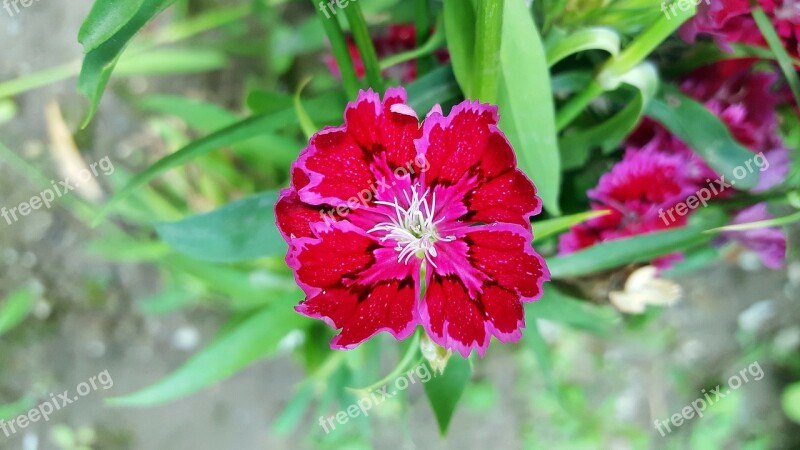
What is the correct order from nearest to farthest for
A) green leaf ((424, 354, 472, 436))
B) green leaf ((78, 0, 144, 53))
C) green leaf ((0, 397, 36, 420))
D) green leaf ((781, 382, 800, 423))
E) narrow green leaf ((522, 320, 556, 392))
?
green leaf ((78, 0, 144, 53)), green leaf ((424, 354, 472, 436)), narrow green leaf ((522, 320, 556, 392)), green leaf ((0, 397, 36, 420)), green leaf ((781, 382, 800, 423))

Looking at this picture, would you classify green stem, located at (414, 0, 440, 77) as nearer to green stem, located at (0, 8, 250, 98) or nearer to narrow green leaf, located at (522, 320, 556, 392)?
narrow green leaf, located at (522, 320, 556, 392)

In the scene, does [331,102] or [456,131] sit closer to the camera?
[456,131]

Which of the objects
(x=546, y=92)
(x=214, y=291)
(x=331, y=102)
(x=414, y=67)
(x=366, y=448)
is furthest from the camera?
(x=366, y=448)

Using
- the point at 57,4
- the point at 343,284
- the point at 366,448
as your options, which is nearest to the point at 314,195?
the point at 343,284

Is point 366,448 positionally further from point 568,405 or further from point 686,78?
point 686,78


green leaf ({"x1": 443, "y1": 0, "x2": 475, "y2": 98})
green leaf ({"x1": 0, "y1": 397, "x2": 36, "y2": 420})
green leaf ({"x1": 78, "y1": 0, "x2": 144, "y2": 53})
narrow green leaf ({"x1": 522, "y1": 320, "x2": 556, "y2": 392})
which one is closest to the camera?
green leaf ({"x1": 78, "y1": 0, "x2": 144, "y2": 53})

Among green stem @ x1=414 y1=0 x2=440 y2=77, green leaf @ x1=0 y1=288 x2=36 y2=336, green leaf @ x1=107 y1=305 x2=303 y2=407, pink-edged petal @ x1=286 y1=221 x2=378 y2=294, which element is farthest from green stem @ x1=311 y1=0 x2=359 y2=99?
green leaf @ x1=0 y1=288 x2=36 y2=336

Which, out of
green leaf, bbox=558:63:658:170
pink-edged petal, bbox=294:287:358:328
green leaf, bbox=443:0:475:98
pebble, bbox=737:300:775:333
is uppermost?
green leaf, bbox=443:0:475:98

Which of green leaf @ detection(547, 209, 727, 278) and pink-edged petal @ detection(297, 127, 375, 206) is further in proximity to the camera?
green leaf @ detection(547, 209, 727, 278)
